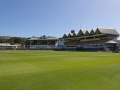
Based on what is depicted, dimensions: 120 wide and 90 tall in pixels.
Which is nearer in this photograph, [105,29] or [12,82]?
[12,82]

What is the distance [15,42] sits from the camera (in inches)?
7416

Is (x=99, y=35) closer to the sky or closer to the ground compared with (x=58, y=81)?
closer to the sky

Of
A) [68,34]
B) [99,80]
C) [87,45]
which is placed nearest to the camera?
[99,80]

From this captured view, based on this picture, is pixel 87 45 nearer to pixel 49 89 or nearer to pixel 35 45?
pixel 35 45

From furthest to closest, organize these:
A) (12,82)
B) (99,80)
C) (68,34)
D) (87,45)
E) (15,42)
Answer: (15,42), (68,34), (87,45), (99,80), (12,82)

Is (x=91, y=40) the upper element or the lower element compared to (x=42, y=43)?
upper

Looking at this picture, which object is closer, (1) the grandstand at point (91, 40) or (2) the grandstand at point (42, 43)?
(1) the grandstand at point (91, 40)

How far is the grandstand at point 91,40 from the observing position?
363ft

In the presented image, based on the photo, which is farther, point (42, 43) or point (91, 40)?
point (42, 43)

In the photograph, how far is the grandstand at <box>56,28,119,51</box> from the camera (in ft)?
363

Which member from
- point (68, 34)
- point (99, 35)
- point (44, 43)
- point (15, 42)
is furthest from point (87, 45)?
point (15, 42)

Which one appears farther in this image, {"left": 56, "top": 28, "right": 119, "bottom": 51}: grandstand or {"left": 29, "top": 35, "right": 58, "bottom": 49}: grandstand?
{"left": 29, "top": 35, "right": 58, "bottom": 49}: grandstand

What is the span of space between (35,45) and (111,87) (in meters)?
165

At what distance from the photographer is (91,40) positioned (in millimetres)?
128375
